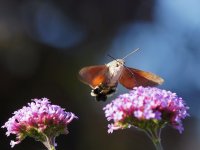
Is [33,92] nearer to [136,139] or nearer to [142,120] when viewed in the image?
[136,139]

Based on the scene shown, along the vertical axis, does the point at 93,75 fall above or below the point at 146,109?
above

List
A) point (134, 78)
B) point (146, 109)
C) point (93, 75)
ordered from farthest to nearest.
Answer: point (134, 78) → point (93, 75) → point (146, 109)

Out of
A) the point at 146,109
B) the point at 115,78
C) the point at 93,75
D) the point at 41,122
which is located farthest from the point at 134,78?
the point at 41,122

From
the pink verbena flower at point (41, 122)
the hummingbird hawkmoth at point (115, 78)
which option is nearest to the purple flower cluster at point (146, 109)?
the hummingbird hawkmoth at point (115, 78)

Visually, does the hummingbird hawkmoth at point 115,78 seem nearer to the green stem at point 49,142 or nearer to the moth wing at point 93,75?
the moth wing at point 93,75

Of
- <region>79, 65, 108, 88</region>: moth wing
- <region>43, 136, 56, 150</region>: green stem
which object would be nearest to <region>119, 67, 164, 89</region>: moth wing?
<region>79, 65, 108, 88</region>: moth wing

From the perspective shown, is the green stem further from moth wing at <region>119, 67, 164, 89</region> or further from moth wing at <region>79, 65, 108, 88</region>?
moth wing at <region>119, 67, 164, 89</region>

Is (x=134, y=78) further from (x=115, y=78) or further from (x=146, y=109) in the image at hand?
(x=146, y=109)
